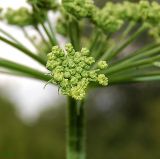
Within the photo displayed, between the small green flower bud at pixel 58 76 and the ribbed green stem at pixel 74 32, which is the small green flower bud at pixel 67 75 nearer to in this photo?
the small green flower bud at pixel 58 76

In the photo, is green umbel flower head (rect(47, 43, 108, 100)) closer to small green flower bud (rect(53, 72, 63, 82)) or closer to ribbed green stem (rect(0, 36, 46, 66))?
small green flower bud (rect(53, 72, 63, 82))

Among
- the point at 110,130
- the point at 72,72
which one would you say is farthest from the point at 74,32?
the point at 110,130

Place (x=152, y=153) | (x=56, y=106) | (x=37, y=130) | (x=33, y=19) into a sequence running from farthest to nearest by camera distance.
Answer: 1. (x=56, y=106)
2. (x=37, y=130)
3. (x=152, y=153)
4. (x=33, y=19)

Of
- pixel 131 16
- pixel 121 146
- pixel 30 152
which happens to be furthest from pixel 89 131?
pixel 131 16

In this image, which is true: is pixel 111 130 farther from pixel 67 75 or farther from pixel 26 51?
pixel 67 75

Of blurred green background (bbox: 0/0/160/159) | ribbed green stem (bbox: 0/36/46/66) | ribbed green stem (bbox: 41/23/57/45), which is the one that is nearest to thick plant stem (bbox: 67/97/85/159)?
ribbed green stem (bbox: 0/36/46/66)

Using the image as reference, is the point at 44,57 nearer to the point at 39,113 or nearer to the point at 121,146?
the point at 121,146
